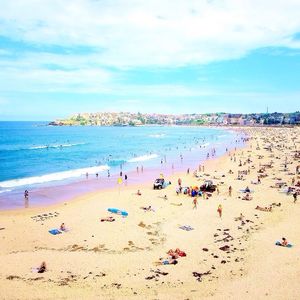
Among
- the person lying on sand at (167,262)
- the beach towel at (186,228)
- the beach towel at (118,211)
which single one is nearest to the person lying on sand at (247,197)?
the beach towel at (186,228)

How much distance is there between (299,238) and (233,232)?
3352 mm

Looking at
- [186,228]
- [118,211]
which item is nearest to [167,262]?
[186,228]

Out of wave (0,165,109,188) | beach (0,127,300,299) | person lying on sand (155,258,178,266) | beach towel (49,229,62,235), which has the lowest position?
wave (0,165,109,188)

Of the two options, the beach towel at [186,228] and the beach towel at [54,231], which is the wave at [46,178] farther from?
the beach towel at [186,228]

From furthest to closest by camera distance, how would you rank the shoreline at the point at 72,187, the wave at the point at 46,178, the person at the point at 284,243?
the wave at the point at 46,178 → the shoreline at the point at 72,187 → the person at the point at 284,243

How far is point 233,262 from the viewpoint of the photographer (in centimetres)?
1577

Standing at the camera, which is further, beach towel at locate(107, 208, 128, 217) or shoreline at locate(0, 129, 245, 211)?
shoreline at locate(0, 129, 245, 211)

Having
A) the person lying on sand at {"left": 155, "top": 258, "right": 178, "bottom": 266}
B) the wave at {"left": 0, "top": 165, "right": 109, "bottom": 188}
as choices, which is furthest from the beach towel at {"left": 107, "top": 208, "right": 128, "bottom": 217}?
the wave at {"left": 0, "top": 165, "right": 109, "bottom": 188}

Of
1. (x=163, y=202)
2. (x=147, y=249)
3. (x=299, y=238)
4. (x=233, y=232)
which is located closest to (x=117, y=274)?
(x=147, y=249)

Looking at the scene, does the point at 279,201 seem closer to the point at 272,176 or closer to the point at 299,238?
the point at 299,238

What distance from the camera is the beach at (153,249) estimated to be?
13.4 m

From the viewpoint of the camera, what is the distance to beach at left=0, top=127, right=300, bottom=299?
13445 mm

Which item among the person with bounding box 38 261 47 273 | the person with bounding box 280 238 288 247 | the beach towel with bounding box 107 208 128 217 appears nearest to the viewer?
the person with bounding box 38 261 47 273

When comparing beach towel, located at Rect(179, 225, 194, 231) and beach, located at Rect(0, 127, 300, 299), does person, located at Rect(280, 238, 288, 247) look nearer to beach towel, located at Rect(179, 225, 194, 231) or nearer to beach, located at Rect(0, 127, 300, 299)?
beach, located at Rect(0, 127, 300, 299)
